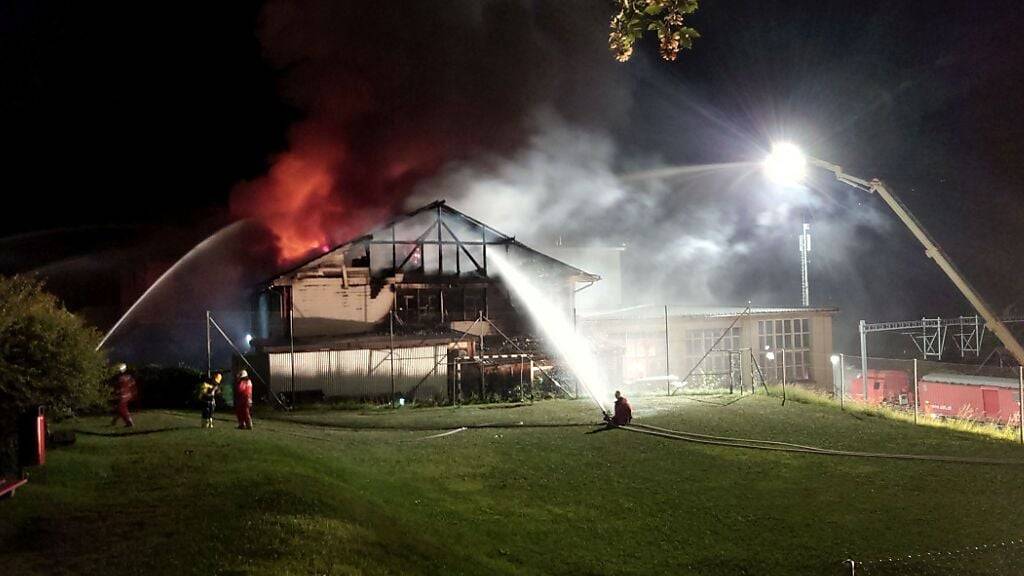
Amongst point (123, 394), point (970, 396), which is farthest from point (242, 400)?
point (970, 396)

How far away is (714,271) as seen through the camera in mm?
62500

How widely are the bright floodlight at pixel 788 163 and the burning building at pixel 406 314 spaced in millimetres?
Result: 16924

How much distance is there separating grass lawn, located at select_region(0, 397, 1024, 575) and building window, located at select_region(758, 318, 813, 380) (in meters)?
19.3

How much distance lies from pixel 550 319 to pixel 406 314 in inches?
270

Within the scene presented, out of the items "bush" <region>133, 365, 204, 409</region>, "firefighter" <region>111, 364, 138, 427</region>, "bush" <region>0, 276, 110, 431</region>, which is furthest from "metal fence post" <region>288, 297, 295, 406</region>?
"bush" <region>0, 276, 110, 431</region>

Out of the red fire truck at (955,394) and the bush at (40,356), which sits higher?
the bush at (40,356)

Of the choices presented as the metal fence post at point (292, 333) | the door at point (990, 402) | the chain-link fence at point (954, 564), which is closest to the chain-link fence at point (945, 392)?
the door at point (990, 402)

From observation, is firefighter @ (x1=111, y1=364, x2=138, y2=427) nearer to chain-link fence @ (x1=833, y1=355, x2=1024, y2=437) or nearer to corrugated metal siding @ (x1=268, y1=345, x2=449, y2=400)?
corrugated metal siding @ (x1=268, y1=345, x2=449, y2=400)

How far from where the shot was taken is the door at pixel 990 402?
30438mm

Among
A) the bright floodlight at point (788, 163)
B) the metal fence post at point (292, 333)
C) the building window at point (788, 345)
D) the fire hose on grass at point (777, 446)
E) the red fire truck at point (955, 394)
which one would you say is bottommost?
the red fire truck at point (955, 394)

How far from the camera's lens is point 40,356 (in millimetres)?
13242

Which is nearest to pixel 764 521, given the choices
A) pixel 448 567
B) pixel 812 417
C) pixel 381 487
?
pixel 448 567

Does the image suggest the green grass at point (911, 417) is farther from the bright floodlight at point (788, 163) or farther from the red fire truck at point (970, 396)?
the bright floodlight at point (788, 163)

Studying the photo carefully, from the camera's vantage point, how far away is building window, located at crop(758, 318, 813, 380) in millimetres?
38312
